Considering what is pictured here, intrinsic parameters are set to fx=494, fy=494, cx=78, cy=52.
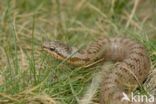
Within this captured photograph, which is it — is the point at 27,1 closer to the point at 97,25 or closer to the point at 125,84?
the point at 97,25

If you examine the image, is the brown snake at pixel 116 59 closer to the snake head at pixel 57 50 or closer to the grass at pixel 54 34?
the snake head at pixel 57 50

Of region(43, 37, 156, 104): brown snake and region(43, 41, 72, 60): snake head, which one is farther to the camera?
region(43, 41, 72, 60): snake head

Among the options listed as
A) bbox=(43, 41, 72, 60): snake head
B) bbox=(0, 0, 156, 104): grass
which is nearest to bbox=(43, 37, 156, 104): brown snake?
bbox=(43, 41, 72, 60): snake head

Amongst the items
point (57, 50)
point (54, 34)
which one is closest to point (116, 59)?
point (57, 50)

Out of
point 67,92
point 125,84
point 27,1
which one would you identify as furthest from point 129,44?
point 27,1

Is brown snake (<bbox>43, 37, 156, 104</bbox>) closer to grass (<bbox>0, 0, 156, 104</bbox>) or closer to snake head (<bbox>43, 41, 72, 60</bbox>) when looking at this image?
snake head (<bbox>43, 41, 72, 60</bbox>)

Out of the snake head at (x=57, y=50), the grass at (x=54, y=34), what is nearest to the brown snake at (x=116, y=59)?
the snake head at (x=57, y=50)
